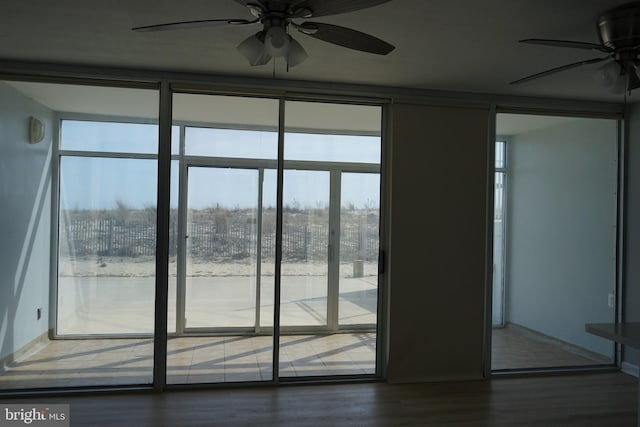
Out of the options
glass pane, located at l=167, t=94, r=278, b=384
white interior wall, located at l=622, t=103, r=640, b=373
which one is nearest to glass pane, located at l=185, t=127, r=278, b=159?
glass pane, located at l=167, t=94, r=278, b=384

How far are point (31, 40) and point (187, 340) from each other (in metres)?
2.48

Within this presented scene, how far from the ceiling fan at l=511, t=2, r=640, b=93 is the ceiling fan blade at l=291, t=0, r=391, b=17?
1.02 metres

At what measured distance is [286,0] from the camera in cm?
201

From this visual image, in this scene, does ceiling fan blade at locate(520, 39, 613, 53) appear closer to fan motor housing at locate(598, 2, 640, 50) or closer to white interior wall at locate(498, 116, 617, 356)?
fan motor housing at locate(598, 2, 640, 50)

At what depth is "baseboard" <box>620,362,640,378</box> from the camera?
4.28m

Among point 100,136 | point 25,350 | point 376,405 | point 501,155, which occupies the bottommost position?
point 376,405

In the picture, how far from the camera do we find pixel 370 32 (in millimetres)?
2812

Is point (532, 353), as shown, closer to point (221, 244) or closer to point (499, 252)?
point (499, 252)

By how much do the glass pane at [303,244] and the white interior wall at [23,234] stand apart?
1.83 metres

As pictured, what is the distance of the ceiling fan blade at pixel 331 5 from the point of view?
6.21ft

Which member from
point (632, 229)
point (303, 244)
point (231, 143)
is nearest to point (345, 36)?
point (231, 143)

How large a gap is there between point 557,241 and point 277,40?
399cm

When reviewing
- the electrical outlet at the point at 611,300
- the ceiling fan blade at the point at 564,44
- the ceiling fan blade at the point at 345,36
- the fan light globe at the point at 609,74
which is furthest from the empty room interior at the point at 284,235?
the ceiling fan blade at the point at 345,36

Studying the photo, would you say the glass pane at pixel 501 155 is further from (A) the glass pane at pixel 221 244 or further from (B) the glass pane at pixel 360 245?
(A) the glass pane at pixel 221 244
